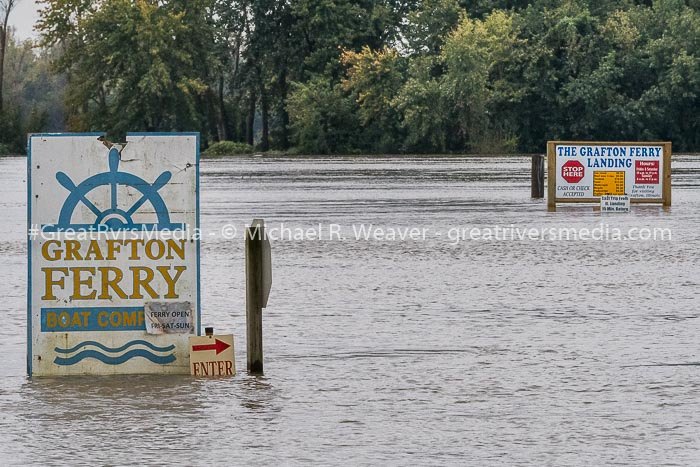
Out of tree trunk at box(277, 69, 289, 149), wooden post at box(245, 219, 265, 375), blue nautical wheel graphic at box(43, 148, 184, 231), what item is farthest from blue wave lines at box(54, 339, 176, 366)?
tree trunk at box(277, 69, 289, 149)

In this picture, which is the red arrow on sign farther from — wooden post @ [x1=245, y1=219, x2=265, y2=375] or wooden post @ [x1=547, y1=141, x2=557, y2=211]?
wooden post @ [x1=547, y1=141, x2=557, y2=211]

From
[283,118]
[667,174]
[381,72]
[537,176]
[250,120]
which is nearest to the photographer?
[667,174]

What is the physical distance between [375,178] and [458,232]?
28384mm

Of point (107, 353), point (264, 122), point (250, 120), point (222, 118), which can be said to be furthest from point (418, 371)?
point (250, 120)

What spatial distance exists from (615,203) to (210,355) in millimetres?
19182

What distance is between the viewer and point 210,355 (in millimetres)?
10250

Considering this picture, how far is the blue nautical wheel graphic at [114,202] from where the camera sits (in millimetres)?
10016

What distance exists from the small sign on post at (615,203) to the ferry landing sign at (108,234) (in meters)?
19.2

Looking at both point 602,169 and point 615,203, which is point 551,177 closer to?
point 602,169

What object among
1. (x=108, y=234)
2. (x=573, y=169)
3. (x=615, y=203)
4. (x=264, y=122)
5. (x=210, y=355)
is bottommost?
(x=210, y=355)

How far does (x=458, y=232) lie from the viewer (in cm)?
2373

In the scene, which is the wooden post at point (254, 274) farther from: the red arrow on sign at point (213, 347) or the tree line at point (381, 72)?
the tree line at point (381, 72)

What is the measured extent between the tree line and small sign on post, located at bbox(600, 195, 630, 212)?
70689 millimetres

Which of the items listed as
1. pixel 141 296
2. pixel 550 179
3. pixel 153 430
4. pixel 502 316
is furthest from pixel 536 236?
pixel 153 430
